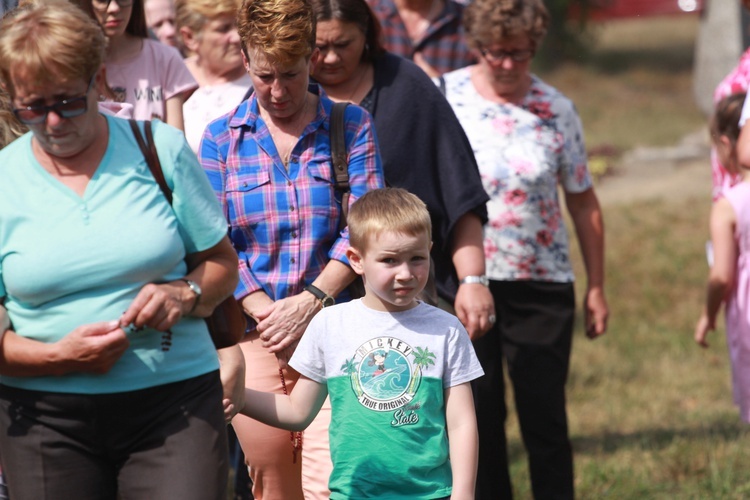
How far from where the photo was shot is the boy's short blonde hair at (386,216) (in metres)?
3.10

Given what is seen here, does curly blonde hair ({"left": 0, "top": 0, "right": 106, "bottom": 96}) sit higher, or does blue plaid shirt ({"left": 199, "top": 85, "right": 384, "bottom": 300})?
curly blonde hair ({"left": 0, "top": 0, "right": 106, "bottom": 96})

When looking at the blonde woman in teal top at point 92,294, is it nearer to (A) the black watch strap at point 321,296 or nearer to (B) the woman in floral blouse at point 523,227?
(A) the black watch strap at point 321,296

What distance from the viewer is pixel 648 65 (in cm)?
2519

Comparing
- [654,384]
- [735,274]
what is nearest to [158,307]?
[735,274]

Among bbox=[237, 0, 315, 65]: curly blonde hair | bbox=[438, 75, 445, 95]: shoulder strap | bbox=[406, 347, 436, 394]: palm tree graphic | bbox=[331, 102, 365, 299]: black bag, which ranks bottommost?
bbox=[406, 347, 436, 394]: palm tree graphic

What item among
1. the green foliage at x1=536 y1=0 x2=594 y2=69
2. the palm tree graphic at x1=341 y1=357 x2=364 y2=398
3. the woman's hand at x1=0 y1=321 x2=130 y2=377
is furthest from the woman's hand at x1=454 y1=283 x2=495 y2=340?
the green foliage at x1=536 y1=0 x2=594 y2=69

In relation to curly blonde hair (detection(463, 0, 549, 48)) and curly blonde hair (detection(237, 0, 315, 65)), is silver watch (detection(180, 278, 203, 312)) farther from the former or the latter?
curly blonde hair (detection(463, 0, 549, 48))

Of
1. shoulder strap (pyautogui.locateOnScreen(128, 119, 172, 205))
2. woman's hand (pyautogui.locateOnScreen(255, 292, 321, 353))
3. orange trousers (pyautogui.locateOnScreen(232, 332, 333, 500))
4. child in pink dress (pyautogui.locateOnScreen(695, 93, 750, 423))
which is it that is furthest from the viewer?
child in pink dress (pyautogui.locateOnScreen(695, 93, 750, 423))

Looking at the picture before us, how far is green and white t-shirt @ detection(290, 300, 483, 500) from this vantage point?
3.06 m

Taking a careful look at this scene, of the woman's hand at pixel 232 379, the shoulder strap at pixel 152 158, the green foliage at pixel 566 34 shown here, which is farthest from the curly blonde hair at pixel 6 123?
the green foliage at pixel 566 34

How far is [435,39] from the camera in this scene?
5844mm

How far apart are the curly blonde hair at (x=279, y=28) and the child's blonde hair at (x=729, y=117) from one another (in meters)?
2.25

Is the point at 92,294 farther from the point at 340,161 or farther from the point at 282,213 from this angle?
the point at 340,161

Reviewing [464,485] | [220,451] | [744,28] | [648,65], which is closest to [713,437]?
[744,28]
